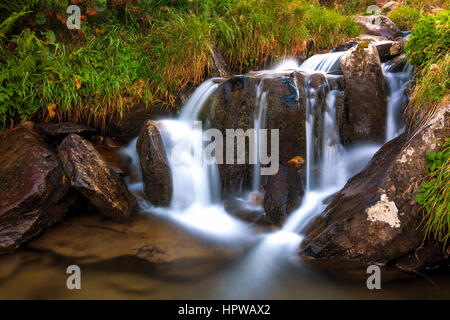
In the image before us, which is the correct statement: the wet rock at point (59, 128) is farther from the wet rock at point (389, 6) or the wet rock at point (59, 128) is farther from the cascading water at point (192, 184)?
the wet rock at point (389, 6)

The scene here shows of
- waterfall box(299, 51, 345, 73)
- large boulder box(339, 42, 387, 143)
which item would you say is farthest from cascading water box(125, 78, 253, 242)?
waterfall box(299, 51, 345, 73)

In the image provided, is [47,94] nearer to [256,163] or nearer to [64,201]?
[64,201]

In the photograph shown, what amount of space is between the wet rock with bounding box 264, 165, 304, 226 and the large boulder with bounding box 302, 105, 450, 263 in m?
0.60

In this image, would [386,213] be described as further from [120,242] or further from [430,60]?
[120,242]

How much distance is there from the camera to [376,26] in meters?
9.03

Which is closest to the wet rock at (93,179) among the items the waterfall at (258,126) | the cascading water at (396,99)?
the waterfall at (258,126)

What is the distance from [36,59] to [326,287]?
184 inches

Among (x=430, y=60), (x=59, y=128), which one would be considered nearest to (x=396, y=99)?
(x=430, y=60)

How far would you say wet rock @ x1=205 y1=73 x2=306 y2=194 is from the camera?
424cm

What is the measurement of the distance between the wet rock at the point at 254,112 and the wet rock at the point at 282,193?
9.7 inches

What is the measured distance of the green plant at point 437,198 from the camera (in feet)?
8.79

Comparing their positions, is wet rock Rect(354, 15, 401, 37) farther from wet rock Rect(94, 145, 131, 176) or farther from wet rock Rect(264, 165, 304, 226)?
wet rock Rect(94, 145, 131, 176)

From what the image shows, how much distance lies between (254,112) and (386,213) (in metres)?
2.17
